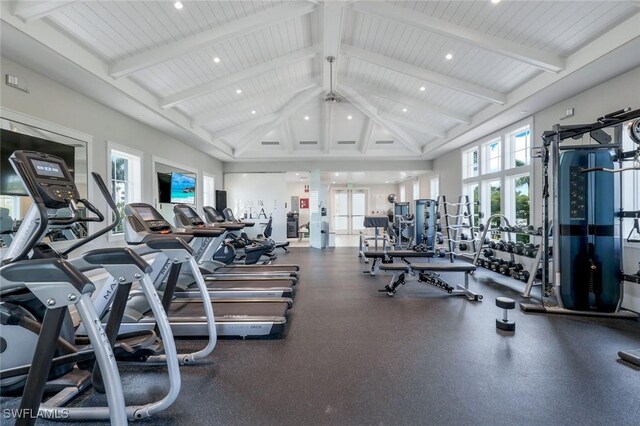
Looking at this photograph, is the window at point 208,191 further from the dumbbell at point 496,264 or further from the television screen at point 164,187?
the dumbbell at point 496,264

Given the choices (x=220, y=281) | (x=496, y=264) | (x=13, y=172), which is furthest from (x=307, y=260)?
(x=13, y=172)

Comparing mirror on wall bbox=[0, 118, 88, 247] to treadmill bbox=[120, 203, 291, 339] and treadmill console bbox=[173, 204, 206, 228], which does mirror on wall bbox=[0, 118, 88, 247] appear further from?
treadmill console bbox=[173, 204, 206, 228]

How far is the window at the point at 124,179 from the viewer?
4.87 meters

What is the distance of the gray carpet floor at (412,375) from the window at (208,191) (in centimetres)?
614

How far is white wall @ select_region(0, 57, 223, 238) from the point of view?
327 centimetres

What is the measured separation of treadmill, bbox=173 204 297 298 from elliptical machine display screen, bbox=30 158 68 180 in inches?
65.0

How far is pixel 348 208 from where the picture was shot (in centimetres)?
1522

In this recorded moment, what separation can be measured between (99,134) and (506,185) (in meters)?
7.29

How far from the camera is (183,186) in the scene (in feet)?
23.0

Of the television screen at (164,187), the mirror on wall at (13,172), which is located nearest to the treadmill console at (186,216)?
the mirror on wall at (13,172)

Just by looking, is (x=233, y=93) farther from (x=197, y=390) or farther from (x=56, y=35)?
(x=197, y=390)

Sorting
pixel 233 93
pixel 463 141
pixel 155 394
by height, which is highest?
pixel 233 93

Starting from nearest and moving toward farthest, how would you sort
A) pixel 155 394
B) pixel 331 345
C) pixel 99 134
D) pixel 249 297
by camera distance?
pixel 155 394, pixel 331 345, pixel 249 297, pixel 99 134

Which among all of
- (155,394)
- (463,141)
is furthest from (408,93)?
Result: (155,394)
